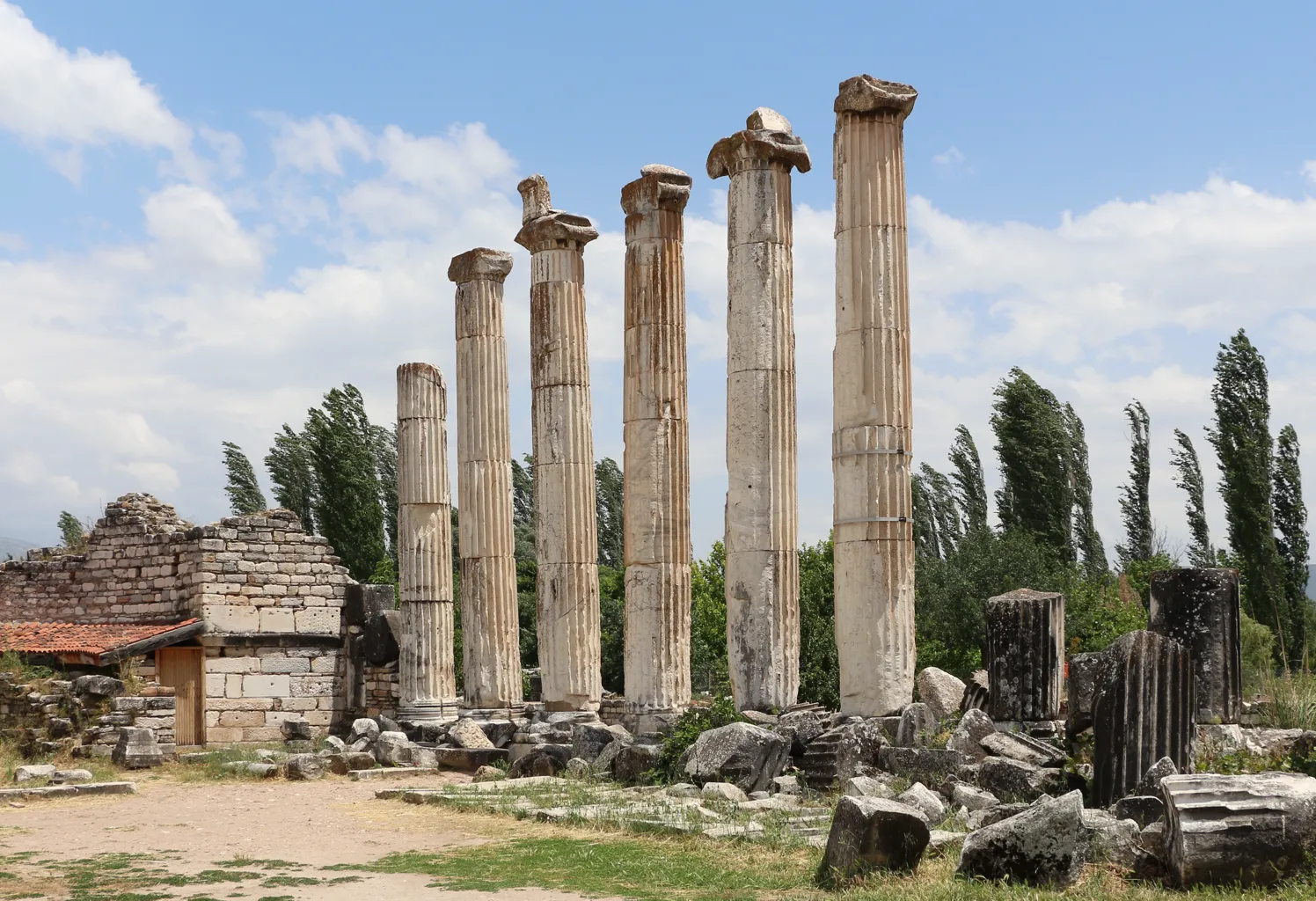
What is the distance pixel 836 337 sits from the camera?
1733 centimetres

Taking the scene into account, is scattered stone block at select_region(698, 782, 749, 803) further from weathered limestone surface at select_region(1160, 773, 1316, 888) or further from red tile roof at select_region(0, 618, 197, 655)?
red tile roof at select_region(0, 618, 197, 655)

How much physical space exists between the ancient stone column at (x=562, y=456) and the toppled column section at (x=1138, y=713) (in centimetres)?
1148

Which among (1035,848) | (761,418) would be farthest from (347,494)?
(1035,848)

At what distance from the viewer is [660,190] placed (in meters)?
21.2

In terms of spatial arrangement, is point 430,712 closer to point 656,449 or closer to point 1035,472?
point 656,449

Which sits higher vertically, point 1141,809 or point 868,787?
point 1141,809

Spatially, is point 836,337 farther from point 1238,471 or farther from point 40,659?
point 1238,471

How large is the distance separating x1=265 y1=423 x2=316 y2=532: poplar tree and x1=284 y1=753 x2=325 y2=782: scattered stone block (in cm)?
2637

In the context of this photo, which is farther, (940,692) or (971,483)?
(971,483)

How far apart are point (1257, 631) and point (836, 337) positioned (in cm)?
1499

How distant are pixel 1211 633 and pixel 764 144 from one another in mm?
8605

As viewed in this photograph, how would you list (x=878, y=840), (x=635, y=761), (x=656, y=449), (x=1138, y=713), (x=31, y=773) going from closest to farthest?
(x=878, y=840), (x=1138, y=713), (x=635, y=761), (x=31, y=773), (x=656, y=449)

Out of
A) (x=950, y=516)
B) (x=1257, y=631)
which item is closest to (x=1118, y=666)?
(x=1257, y=631)

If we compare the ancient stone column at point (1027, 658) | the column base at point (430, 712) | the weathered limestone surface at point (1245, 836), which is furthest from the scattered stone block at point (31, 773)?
the weathered limestone surface at point (1245, 836)
